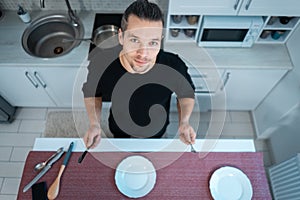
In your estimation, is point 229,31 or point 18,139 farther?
point 18,139

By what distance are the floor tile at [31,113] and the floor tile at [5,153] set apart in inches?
10.2

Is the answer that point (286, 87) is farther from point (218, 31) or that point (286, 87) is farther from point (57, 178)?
point (57, 178)

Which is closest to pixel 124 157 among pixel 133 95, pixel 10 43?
pixel 133 95

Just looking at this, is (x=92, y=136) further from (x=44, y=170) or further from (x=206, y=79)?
(x=206, y=79)

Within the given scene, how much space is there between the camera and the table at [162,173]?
0.96 metres

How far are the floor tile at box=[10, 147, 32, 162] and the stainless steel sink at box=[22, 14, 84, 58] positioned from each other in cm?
73

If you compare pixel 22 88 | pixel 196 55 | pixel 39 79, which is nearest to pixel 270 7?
pixel 196 55

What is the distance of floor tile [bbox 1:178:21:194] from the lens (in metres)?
1.70

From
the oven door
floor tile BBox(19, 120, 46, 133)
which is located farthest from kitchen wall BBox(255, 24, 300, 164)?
floor tile BBox(19, 120, 46, 133)

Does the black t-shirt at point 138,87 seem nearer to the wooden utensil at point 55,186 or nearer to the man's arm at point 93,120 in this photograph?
the man's arm at point 93,120

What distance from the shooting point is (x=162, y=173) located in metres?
1.00

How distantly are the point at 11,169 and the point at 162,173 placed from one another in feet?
4.34

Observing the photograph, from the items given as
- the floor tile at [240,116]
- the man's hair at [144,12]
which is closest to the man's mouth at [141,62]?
the man's hair at [144,12]

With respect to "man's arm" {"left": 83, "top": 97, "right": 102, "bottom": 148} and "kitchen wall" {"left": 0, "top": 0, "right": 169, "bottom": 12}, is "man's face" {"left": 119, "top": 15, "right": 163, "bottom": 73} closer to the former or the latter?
"man's arm" {"left": 83, "top": 97, "right": 102, "bottom": 148}
